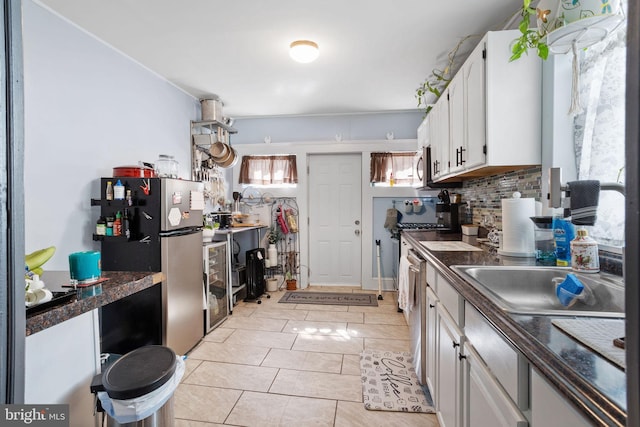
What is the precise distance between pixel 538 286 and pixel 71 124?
3.11 meters

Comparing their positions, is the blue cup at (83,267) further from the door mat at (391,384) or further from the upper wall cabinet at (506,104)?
the upper wall cabinet at (506,104)

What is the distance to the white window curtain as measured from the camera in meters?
1.36

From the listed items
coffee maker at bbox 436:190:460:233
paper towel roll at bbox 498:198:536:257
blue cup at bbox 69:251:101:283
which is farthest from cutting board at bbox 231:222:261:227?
paper towel roll at bbox 498:198:536:257

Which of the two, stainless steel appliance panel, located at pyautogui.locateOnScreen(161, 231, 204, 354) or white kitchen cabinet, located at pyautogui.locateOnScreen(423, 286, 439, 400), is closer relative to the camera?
white kitchen cabinet, located at pyautogui.locateOnScreen(423, 286, 439, 400)

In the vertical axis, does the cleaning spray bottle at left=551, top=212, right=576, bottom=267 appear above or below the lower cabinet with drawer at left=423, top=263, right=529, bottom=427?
above

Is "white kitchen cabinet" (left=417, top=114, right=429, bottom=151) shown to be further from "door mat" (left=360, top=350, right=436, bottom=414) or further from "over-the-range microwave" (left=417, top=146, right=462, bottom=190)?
"door mat" (left=360, top=350, right=436, bottom=414)

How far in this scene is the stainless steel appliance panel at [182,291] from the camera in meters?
2.38

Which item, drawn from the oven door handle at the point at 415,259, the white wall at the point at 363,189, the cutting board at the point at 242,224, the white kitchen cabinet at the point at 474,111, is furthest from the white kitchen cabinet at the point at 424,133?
the cutting board at the point at 242,224

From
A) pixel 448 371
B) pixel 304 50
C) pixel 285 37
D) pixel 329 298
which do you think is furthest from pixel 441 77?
pixel 329 298

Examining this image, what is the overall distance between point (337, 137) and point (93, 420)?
394 cm

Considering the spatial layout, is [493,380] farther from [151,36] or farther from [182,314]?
[151,36]

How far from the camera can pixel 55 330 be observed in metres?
0.99

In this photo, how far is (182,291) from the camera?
256 centimetres

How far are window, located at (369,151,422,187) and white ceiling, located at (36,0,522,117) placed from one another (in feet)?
3.22
